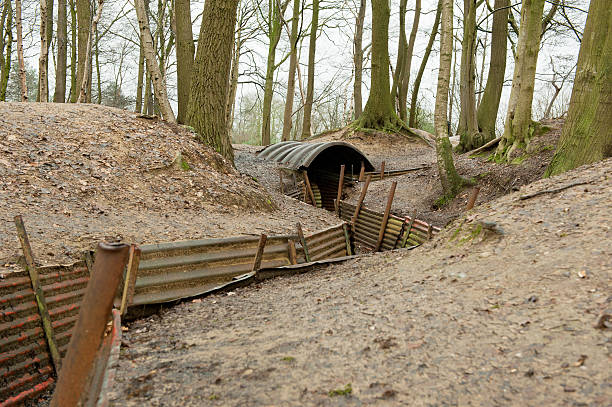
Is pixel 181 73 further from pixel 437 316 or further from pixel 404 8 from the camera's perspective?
pixel 404 8

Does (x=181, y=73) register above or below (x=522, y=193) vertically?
above

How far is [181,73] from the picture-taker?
452 inches

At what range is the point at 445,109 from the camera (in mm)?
10039

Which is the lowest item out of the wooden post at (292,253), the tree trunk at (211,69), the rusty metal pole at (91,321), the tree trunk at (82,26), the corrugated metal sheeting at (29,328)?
the corrugated metal sheeting at (29,328)

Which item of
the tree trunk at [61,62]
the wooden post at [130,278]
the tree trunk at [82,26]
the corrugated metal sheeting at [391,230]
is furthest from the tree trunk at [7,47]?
the wooden post at [130,278]

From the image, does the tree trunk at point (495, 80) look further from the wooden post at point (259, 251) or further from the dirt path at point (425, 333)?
the wooden post at point (259, 251)

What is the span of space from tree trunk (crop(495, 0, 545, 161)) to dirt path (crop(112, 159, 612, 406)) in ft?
22.4

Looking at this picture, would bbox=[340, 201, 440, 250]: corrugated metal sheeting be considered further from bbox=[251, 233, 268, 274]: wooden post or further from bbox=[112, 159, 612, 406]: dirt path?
bbox=[112, 159, 612, 406]: dirt path

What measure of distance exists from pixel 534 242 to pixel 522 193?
153 centimetres

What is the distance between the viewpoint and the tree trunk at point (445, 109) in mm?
9445

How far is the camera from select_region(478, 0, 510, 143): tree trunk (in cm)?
1458

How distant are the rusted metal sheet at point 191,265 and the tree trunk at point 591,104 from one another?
487 centimetres

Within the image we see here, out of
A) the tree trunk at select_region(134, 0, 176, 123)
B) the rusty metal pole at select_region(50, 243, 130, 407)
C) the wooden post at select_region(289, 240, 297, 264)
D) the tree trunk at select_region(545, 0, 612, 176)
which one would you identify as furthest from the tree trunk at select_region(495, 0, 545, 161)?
the rusty metal pole at select_region(50, 243, 130, 407)

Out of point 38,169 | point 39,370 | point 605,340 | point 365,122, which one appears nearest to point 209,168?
point 38,169
